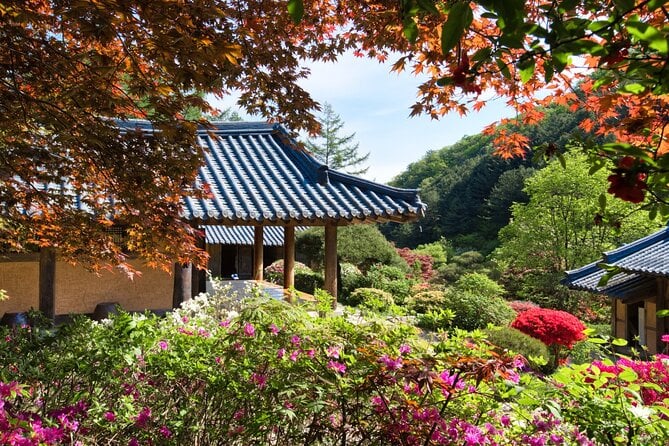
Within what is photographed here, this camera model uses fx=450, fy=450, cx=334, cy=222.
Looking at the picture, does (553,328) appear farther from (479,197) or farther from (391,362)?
(479,197)

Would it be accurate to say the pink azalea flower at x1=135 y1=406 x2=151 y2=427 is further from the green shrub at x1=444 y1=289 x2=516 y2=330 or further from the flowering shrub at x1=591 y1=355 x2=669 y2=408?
the green shrub at x1=444 y1=289 x2=516 y2=330

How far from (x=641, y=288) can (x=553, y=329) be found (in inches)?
92.9

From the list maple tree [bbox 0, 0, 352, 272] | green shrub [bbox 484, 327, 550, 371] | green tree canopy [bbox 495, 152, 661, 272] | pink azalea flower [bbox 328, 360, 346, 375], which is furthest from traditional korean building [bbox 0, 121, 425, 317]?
green tree canopy [bbox 495, 152, 661, 272]

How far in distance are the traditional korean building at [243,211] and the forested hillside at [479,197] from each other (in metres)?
25.9

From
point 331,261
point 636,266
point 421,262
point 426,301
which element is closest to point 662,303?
point 636,266

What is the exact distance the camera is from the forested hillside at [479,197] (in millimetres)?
33406

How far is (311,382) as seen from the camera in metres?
2.23

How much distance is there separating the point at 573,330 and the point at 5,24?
34.8ft

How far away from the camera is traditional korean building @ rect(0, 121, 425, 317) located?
607 centimetres

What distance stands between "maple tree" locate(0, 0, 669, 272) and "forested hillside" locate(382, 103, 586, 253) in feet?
95.4

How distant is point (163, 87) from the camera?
2.38m

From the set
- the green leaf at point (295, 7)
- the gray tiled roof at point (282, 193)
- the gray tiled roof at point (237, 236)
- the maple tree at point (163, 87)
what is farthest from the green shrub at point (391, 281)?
the green leaf at point (295, 7)

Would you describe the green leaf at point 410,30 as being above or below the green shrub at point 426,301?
above

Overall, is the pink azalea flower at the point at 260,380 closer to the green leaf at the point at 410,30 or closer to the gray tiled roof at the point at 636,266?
the green leaf at the point at 410,30
